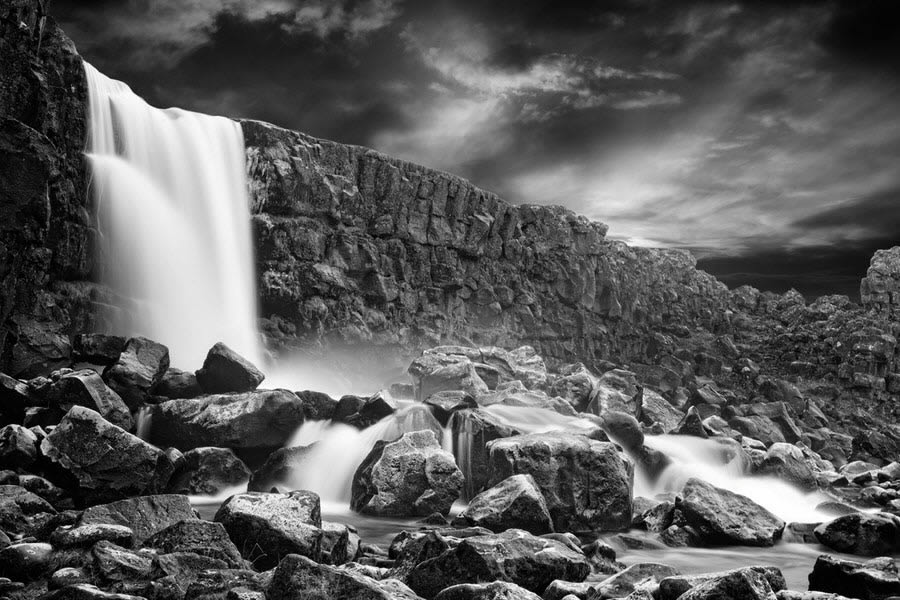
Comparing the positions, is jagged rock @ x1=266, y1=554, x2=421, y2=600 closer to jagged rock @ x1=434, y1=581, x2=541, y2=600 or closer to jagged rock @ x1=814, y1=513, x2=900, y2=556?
jagged rock @ x1=434, y1=581, x2=541, y2=600

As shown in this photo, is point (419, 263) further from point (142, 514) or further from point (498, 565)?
point (498, 565)

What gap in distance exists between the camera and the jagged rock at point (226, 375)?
2006cm

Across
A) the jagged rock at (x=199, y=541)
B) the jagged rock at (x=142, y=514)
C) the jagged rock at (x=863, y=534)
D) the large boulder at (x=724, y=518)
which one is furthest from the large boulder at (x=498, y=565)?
the jagged rock at (x=863, y=534)

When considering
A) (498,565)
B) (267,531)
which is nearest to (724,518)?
(498,565)

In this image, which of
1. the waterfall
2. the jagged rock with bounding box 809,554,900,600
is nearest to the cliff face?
the waterfall

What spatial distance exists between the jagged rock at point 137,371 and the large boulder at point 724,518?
600 inches

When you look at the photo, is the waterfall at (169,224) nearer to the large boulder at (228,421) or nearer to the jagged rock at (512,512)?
the large boulder at (228,421)

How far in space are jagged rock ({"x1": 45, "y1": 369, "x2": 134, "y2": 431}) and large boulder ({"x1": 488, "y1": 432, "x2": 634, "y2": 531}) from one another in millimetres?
9919

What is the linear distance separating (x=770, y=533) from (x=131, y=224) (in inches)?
1221

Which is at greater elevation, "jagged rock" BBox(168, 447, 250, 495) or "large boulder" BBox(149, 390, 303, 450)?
"large boulder" BBox(149, 390, 303, 450)

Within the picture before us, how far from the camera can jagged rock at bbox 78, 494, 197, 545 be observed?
319 inches

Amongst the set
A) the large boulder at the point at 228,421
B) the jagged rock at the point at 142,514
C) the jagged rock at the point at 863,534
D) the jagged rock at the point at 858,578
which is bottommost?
the jagged rock at the point at 863,534

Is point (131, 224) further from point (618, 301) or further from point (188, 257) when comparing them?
point (618, 301)

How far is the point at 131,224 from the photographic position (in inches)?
1259
